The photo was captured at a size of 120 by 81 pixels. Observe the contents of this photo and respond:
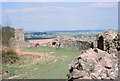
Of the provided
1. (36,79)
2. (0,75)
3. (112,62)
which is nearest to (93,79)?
(112,62)

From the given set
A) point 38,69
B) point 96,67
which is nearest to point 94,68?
point 96,67

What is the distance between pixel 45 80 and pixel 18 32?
2123 cm

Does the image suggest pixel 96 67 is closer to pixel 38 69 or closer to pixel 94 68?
pixel 94 68

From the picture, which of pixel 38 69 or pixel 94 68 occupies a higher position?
pixel 94 68

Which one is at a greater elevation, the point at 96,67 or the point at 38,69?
the point at 96,67

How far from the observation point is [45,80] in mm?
8820

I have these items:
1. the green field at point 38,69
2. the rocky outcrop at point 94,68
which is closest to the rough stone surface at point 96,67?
the rocky outcrop at point 94,68

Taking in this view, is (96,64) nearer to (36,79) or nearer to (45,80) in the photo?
(45,80)

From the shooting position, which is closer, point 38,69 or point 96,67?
point 96,67

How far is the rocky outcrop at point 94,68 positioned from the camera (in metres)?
3.79

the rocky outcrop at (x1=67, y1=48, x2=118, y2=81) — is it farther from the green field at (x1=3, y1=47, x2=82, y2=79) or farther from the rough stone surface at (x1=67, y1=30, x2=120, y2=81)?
the green field at (x1=3, y1=47, x2=82, y2=79)

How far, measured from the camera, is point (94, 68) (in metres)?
3.94

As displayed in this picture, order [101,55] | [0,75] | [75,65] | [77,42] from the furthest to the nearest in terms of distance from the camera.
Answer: [77,42] < [0,75] < [101,55] < [75,65]

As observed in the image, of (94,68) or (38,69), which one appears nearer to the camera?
(94,68)
